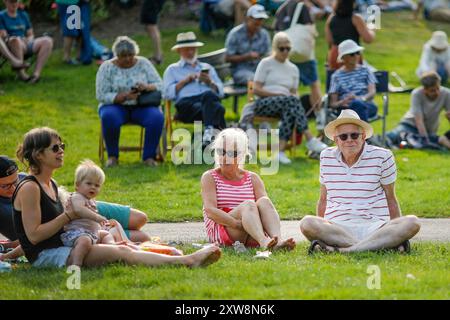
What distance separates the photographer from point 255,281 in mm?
7602

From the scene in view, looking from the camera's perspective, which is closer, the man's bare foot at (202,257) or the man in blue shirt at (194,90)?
the man's bare foot at (202,257)

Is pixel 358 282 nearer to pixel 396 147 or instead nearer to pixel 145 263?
pixel 145 263

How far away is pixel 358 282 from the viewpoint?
753 centimetres

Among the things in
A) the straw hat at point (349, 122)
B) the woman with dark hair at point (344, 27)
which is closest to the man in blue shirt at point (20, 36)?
the woman with dark hair at point (344, 27)

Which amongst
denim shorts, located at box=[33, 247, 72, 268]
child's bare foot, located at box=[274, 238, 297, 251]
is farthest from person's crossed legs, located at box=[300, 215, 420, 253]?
denim shorts, located at box=[33, 247, 72, 268]

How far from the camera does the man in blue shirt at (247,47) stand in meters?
16.5

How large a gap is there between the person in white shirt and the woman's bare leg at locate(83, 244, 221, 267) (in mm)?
11102

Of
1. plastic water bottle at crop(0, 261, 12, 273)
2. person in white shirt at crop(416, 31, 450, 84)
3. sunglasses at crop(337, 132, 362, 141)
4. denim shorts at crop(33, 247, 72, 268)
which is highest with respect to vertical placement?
sunglasses at crop(337, 132, 362, 141)

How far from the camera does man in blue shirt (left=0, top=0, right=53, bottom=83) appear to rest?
689 inches

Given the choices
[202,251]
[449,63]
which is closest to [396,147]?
[449,63]

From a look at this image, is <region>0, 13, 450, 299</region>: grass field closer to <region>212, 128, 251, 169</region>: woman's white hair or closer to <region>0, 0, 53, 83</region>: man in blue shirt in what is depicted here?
<region>0, 0, 53, 83</region>: man in blue shirt

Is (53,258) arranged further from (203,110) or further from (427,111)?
(427,111)

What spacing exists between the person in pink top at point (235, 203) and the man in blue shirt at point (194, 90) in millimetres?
4875

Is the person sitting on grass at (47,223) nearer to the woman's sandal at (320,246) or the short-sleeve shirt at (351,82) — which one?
the woman's sandal at (320,246)
